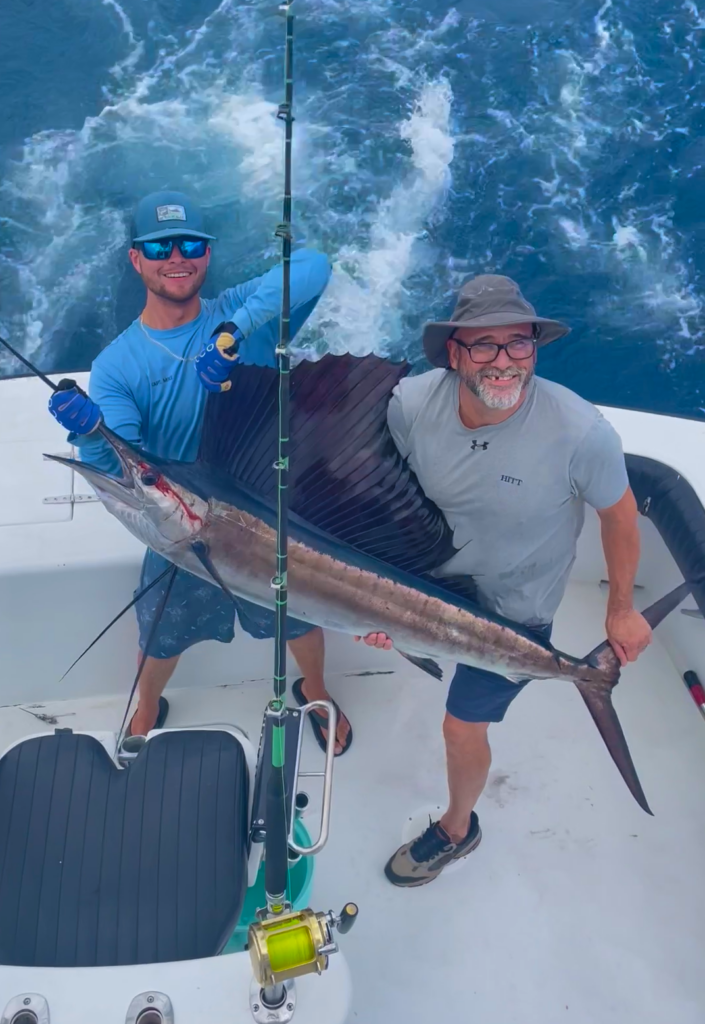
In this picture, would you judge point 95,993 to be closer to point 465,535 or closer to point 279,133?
point 465,535

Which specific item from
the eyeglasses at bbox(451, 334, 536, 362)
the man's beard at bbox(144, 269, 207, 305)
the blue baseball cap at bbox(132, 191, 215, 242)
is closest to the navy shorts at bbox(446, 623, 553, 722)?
the eyeglasses at bbox(451, 334, 536, 362)

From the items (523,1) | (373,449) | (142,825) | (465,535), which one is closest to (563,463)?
(465,535)

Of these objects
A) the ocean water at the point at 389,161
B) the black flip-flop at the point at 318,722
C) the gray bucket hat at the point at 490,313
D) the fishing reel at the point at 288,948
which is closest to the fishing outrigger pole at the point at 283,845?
the fishing reel at the point at 288,948

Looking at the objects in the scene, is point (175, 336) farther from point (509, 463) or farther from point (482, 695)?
point (482, 695)

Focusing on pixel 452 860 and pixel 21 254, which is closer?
pixel 452 860

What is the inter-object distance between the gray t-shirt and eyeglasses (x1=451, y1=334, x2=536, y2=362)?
0.30ft

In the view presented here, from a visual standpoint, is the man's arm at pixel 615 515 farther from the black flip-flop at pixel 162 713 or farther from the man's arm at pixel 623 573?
the black flip-flop at pixel 162 713

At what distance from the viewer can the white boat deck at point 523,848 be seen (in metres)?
1.93

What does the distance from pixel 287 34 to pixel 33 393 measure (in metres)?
1.59

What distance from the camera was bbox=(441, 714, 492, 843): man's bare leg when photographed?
1.97m

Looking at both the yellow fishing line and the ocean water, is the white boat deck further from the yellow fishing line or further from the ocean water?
the ocean water

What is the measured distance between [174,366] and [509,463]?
77cm

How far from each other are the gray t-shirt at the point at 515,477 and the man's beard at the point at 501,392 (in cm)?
7

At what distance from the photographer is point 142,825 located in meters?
1.54
